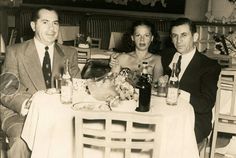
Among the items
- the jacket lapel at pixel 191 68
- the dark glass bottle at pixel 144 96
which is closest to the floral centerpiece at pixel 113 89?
the dark glass bottle at pixel 144 96

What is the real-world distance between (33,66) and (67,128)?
0.88 meters

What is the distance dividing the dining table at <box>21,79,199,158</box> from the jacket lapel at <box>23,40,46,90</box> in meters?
0.47

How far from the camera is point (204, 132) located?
9.21 feet

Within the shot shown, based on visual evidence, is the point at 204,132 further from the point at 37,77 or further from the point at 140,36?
the point at 37,77

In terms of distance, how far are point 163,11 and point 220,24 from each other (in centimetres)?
130

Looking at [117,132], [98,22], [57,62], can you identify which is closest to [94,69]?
[57,62]

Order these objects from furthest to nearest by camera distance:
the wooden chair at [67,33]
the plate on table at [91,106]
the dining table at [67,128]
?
the wooden chair at [67,33]
the plate on table at [91,106]
the dining table at [67,128]

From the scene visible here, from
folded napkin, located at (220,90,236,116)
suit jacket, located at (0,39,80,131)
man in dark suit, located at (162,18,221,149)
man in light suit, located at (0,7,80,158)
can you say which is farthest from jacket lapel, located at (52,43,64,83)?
folded napkin, located at (220,90,236,116)

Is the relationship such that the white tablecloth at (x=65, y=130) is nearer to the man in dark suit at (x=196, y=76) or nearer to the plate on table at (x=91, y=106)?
the plate on table at (x=91, y=106)

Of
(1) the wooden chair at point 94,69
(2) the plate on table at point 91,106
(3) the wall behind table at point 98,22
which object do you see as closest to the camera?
(2) the plate on table at point 91,106

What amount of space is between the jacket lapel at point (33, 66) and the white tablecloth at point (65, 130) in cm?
49

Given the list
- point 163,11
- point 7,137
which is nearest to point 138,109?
point 7,137

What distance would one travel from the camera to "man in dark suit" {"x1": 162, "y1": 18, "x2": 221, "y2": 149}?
2734 millimetres

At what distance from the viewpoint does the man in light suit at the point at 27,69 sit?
99.9 inches
